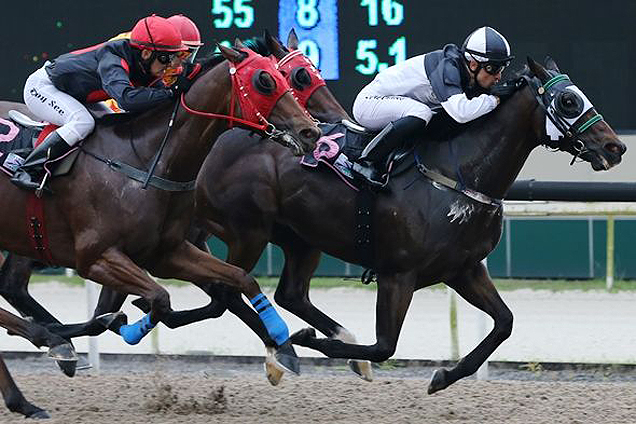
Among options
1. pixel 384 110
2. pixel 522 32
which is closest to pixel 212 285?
pixel 384 110

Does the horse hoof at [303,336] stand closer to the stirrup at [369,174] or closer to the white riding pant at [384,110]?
the stirrup at [369,174]

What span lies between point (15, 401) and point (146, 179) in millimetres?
1095

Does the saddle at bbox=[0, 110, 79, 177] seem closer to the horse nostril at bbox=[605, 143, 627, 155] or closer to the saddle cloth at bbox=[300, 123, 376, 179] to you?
the saddle cloth at bbox=[300, 123, 376, 179]

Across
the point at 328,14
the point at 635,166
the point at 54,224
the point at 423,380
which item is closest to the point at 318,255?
the point at 423,380

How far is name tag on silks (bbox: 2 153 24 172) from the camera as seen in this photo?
6262 millimetres

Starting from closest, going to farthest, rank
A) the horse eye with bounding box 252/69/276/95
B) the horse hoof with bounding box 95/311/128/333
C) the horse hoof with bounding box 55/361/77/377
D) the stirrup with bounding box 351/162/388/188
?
the horse eye with bounding box 252/69/276/95 < the horse hoof with bounding box 55/361/77/377 < the stirrup with bounding box 351/162/388/188 < the horse hoof with bounding box 95/311/128/333

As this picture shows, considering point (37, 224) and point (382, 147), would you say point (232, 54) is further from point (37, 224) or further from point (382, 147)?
point (37, 224)

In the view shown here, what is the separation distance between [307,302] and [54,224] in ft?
4.75

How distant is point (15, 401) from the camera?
6277mm

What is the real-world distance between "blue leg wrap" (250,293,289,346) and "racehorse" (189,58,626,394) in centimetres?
50

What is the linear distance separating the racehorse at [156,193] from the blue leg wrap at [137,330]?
4.7 inches

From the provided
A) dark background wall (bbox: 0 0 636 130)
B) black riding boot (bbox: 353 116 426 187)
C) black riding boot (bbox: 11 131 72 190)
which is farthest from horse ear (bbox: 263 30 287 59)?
dark background wall (bbox: 0 0 636 130)

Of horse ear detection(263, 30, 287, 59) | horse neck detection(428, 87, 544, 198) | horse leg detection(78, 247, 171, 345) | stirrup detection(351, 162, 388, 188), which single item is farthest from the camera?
horse ear detection(263, 30, 287, 59)

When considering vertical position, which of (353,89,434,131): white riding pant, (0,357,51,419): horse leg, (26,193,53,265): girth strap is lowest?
(0,357,51,419): horse leg
